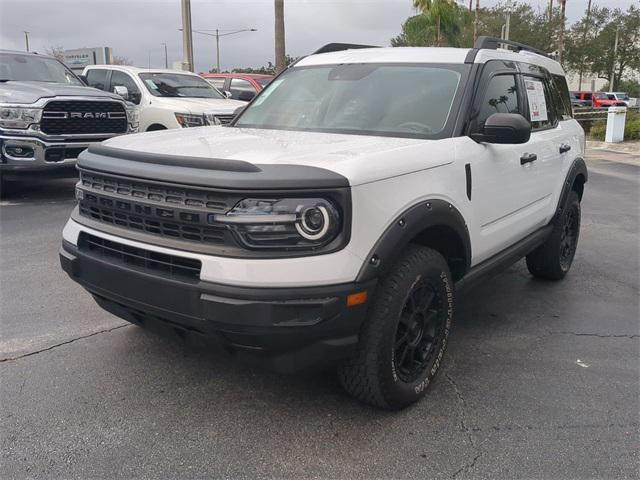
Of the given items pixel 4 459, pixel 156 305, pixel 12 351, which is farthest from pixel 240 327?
pixel 12 351

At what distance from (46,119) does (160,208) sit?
20.3 feet

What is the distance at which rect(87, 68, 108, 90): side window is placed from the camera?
11.3 metres

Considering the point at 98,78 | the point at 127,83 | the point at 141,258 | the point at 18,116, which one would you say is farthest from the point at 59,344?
the point at 98,78

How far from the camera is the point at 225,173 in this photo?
2.54 meters

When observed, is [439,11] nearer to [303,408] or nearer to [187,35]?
[187,35]

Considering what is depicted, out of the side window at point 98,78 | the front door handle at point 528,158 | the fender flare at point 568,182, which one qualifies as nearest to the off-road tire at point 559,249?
the fender flare at point 568,182

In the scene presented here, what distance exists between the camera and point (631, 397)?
3.34m

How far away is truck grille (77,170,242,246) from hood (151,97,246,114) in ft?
22.4

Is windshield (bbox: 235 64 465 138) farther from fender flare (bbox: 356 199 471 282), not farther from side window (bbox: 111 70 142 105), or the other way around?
side window (bbox: 111 70 142 105)

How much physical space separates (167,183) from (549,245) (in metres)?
3.69

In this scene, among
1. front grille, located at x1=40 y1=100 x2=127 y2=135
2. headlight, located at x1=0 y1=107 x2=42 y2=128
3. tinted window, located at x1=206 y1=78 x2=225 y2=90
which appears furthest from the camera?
tinted window, located at x1=206 y1=78 x2=225 y2=90

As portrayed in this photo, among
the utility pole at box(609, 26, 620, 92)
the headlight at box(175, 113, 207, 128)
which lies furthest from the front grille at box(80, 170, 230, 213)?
the utility pole at box(609, 26, 620, 92)

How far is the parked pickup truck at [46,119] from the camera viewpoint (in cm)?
775

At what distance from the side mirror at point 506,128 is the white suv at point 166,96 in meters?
6.25
